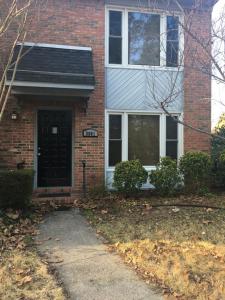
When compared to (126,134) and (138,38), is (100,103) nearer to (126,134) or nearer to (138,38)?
(126,134)

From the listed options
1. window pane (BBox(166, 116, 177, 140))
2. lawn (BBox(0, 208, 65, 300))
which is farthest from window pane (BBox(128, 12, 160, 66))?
lawn (BBox(0, 208, 65, 300))

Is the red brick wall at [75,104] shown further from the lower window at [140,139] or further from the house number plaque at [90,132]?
the lower window at [140,139]

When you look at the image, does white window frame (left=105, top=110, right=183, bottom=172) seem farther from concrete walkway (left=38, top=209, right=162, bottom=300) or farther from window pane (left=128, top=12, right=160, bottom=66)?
concrete walkway (left=38, top=209, right=162, bottom=300)

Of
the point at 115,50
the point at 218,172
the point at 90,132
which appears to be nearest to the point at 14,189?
the point at 90,132

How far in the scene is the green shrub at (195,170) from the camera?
10.6 meters

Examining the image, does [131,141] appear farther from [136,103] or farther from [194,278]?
[194,278]

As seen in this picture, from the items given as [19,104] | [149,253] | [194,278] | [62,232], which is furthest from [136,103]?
[194,278]

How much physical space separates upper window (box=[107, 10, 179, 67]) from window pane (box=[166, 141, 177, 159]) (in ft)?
7.78

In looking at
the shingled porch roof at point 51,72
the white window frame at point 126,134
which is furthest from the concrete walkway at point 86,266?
the white window frame at point 126,134

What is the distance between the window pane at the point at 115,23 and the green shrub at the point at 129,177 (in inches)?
155

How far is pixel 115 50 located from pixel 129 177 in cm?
386

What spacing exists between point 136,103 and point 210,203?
3.65 m

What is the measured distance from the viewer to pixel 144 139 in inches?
447

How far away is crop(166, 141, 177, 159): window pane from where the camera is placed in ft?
37.9
